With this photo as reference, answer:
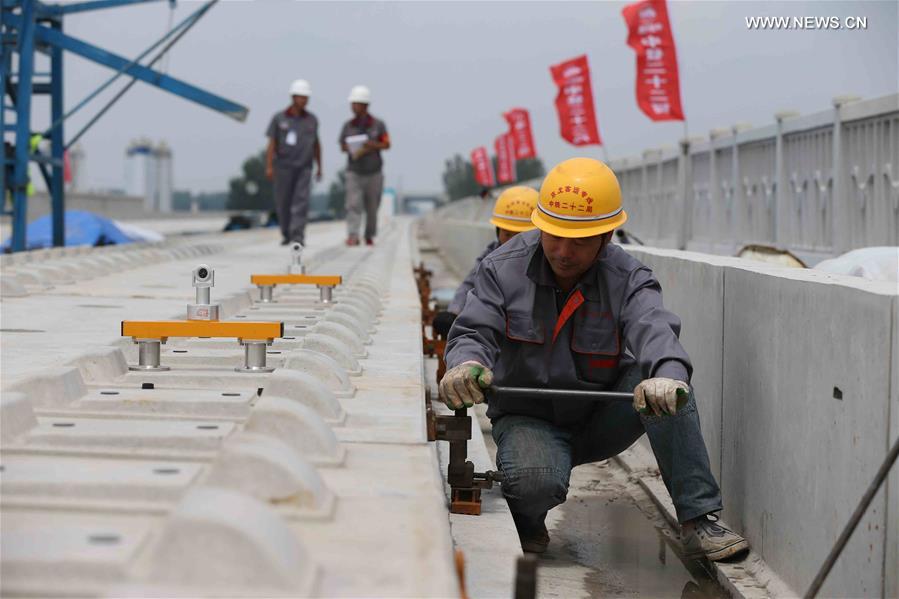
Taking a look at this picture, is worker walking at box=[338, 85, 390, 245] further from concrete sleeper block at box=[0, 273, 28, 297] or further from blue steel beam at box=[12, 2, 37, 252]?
concrete sleeper block at box=[0, 273, 28, 297]

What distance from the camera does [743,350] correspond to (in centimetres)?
526

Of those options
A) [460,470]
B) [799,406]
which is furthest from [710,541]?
[460,470]

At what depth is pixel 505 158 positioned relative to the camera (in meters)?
53.8

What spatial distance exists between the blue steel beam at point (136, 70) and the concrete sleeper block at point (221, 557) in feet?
50.1

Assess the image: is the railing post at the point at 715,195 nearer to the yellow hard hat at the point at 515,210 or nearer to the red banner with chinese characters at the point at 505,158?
the yellow hard hat at the point at 515,210

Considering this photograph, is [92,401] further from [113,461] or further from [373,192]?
[373,192]

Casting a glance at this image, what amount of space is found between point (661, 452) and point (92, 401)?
7.30ft

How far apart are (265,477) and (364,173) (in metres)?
15.6

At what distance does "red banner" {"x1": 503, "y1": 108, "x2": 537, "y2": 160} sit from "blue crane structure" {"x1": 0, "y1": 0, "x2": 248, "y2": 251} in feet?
94.0

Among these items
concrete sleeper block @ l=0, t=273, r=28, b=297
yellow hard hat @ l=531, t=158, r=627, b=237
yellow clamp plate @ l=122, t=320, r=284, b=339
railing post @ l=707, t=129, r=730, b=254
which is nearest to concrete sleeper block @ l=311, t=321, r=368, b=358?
yellow clamp plate @ l=122, t=320, r=284, b=339

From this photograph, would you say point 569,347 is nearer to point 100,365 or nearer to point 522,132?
point 100,365

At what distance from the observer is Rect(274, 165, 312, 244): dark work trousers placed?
17453 mm

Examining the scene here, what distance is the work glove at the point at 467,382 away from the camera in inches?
188

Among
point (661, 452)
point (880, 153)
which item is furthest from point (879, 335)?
point (880, 153)
